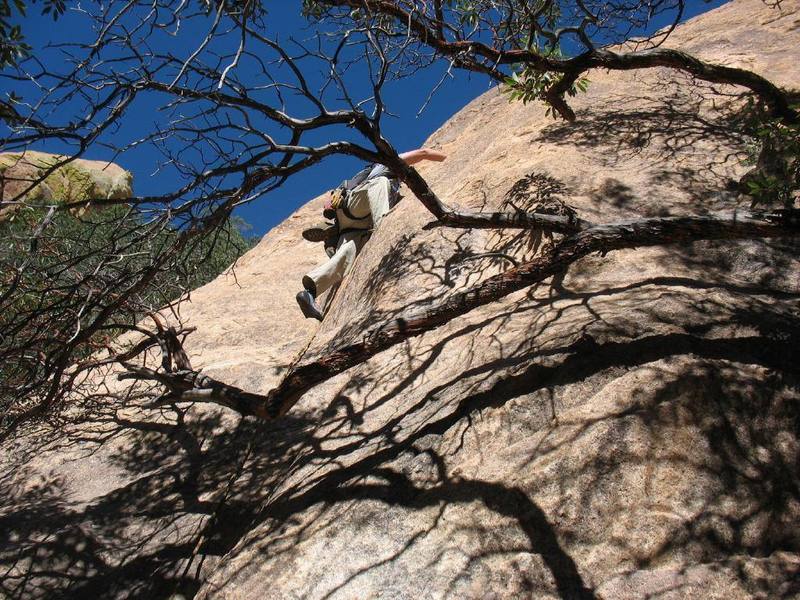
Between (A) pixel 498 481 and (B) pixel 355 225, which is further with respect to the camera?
(B) pixel 355 225

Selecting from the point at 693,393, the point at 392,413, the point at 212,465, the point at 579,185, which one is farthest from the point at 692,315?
the point at 212,465

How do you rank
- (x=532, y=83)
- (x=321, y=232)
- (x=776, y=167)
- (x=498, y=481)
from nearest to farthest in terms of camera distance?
(x=498, y=481) < (x=776, y=167) < (x=532, y=83) < (x=321, y=232)

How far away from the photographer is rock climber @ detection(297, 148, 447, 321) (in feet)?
21.4

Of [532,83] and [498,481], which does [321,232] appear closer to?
[532,83]

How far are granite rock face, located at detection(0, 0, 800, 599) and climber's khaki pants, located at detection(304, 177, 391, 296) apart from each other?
0.47 meters

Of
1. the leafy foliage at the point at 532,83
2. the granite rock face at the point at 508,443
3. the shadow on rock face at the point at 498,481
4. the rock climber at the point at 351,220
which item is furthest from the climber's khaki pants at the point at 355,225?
the shadow on rock face at the point at 498,481

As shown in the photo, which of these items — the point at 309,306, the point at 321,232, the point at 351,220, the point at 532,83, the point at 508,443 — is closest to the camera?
the point at 508,443

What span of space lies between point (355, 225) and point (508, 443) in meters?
4.25

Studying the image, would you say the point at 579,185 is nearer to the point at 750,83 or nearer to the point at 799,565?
the point at 750,83

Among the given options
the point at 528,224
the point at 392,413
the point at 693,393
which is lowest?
the point at 693,393

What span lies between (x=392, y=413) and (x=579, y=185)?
256 centimetres

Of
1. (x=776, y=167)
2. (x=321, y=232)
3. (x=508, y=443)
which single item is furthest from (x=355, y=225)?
(x=508, y=443)

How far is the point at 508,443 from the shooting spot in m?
3.02

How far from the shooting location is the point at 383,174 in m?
6.92
